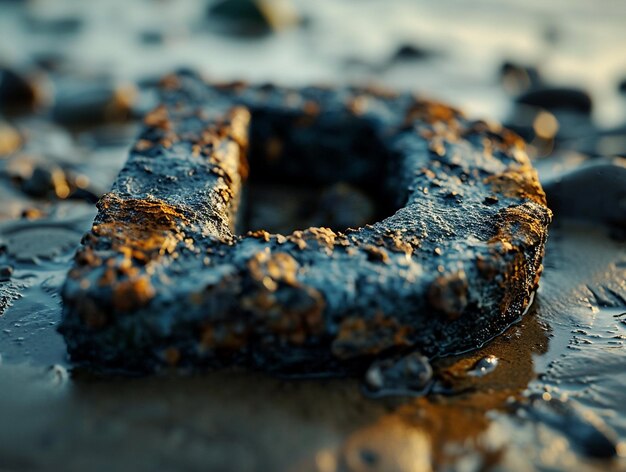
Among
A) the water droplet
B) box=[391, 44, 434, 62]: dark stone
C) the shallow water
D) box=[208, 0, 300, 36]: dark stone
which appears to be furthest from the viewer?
box=[208, 0, 300, 36]: dark stone

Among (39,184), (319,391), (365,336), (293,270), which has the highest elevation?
(293,270)

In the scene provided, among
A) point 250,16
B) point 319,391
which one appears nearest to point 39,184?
point 319,391

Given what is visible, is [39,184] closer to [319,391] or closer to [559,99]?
[319,391]

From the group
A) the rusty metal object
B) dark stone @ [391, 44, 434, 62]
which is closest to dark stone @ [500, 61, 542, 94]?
dark stone @ [391, 44, 434, 62]

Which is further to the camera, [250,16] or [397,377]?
[250,16]

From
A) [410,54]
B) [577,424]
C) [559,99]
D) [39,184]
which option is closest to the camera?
[577,424]

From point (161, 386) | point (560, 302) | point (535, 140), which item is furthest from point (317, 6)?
point (161, 386)

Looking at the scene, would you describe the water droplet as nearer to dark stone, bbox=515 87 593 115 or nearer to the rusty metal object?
the rusty metal object

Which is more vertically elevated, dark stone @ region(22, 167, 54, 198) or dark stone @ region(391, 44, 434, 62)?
dark stone @ region(391, 44, 434, 62)

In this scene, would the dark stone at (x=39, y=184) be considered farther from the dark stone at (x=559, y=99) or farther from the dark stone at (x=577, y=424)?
the dark stone at (x=559, y=99)

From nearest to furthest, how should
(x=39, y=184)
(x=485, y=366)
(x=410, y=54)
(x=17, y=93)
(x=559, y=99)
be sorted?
(x=485, y=366) → (x=39, y=184) → (x=17, y=93) → (x=559, y=99) → (x=410, y=54)
